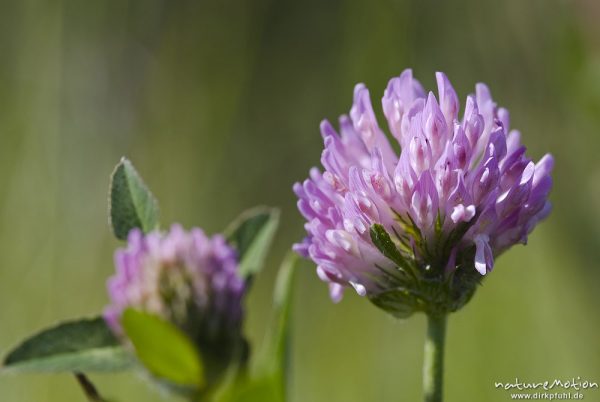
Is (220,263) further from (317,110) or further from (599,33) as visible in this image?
(317,110)

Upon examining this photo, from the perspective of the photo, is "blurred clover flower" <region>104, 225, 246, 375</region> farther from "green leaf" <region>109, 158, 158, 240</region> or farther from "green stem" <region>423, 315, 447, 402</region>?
"green stem" <region>423, 315, 447, 402</region>

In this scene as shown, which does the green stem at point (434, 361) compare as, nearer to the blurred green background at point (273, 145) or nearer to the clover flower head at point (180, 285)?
the clover flower head at point (180, 285)

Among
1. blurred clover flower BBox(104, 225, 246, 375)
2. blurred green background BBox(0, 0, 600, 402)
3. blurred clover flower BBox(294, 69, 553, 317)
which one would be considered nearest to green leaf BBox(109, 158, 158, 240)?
blurred clover flower BBox(104, 225, 246, 375)

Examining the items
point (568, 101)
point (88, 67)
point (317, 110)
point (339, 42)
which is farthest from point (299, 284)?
point (568, 101)

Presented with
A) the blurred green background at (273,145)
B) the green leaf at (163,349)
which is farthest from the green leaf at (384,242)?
the blurred green background at (273,145)

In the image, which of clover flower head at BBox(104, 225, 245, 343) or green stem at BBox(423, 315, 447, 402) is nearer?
green stem at BBox(423, 315, 447, 402)
